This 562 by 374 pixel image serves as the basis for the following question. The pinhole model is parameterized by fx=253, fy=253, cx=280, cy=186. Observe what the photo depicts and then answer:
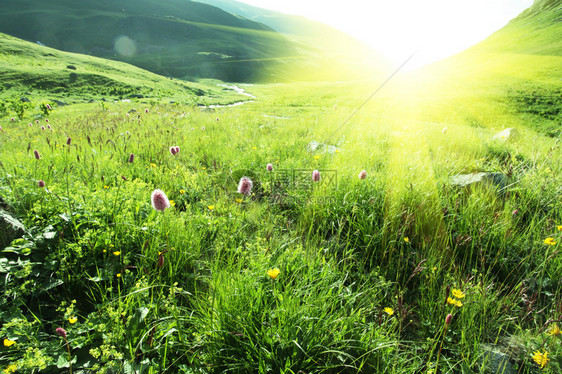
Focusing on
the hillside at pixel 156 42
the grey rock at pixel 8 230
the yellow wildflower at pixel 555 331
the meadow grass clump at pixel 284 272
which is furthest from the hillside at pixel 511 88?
the hillside at pixel 156 42

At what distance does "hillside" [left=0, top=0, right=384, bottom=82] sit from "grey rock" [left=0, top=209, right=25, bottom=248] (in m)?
107

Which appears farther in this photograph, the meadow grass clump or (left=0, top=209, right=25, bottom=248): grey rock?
(left=0, top=209, right=25, bottom=248): grey rock

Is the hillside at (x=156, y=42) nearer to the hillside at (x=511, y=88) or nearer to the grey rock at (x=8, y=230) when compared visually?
the hillside at (x=511, y=88)

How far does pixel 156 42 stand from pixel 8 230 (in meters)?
186

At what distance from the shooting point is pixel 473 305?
223cm

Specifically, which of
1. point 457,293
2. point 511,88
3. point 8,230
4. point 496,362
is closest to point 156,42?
Result: point 511,88

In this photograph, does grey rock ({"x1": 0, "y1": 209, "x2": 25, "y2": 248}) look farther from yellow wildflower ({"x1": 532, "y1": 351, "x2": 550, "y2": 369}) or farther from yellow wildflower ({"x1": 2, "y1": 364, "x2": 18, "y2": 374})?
yellow wildflower ({"x1": 532, "y1": 351, "x2": 550, "y2": 369})

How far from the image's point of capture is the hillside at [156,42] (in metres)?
116

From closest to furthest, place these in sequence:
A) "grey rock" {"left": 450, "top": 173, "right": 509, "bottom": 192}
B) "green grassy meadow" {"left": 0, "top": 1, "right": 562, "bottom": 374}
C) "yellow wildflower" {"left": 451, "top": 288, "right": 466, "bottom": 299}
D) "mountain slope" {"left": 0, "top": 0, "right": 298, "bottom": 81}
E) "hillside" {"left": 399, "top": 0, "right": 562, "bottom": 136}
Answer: "green grassy meadow" {"left": 0, "top": 1, "right": 562, "bottom": 374} → "yellow wildflower" {"left": 451, "top": 288, "right": 466, "bottom": 299} → "grey rock" {"left": 450, "top": 173, "right": 509, "bottom": 192} → "hillside" {"left": 399, "top": 0, "right": 562, "bottom": 136} → "mountain slope" {"left": 0, "top": 0, "right": 298, "bottom": 81}

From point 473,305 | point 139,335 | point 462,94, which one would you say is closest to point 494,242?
point 473,305

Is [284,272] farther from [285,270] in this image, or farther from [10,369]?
[10,369]

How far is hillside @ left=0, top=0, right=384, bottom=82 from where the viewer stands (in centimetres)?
11600

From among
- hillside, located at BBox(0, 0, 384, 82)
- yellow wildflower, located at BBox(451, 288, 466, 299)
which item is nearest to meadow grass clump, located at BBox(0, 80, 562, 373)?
yellow wildflower, located at BBox(451, 288, 466, 299)

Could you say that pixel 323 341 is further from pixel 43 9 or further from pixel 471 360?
pixel 43 9
